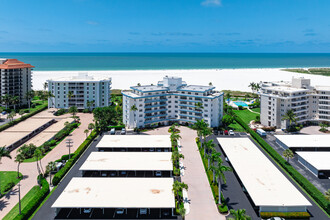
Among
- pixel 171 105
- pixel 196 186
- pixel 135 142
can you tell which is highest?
pixel 171 105

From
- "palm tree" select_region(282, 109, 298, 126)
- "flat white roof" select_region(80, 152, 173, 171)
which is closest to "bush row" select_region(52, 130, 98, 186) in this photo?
"flat white roof" select_region(80, 152, 173, 171)

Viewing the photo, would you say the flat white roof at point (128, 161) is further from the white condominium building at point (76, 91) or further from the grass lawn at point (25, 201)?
→ the white condominium building at point (76, 91)

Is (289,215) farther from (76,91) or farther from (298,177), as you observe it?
(76,91)

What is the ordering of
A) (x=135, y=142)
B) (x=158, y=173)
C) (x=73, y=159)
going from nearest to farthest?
(x=158, y=173) → (x=73, y=159) → (x=135, y=142)

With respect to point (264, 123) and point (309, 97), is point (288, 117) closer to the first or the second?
point (264, 123)

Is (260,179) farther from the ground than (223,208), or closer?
farther from the ground

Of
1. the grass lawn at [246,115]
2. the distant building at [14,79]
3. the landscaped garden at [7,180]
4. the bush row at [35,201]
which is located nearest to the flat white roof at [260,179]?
the grass lawn at [246,115]

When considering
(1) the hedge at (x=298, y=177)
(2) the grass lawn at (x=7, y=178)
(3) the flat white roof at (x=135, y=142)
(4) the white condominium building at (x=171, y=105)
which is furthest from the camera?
(4) the white condominium building at (x=171, y=105)

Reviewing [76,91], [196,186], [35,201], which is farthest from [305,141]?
[76,91]
